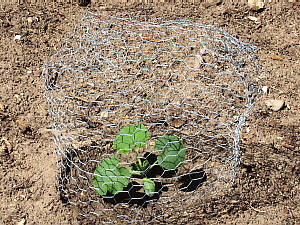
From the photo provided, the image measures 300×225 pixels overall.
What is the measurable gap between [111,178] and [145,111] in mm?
636

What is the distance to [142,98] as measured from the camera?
223 centimetres

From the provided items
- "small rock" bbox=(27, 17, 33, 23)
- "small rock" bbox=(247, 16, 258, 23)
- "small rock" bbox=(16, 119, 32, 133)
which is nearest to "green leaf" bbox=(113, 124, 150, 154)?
"small rock" bbox=(16, 119, 32, 133)

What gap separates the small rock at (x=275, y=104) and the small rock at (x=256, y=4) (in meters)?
0.88

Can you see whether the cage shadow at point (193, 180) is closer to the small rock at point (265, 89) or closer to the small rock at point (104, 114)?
the small rock at point (104, 114)

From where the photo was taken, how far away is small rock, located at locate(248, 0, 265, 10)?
278cm

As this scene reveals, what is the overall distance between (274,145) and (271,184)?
0.80 feet

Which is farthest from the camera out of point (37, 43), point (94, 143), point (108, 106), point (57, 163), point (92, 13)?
point (92, 13)

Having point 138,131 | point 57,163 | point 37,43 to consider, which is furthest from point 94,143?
point 37,43

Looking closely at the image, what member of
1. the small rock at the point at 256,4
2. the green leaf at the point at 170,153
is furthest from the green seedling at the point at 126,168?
the small rock at the point at 256,4

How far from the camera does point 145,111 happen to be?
2182 mm

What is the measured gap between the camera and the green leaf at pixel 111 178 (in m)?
1.63

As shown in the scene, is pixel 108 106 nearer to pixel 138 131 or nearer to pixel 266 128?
pixel 138 131

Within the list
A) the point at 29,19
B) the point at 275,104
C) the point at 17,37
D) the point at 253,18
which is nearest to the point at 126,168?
the point at 275,104

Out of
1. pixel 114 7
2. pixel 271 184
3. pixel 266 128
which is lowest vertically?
pixel 271 184
